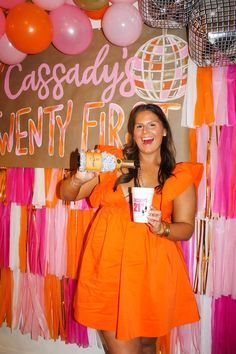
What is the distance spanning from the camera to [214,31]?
1626 millimetres

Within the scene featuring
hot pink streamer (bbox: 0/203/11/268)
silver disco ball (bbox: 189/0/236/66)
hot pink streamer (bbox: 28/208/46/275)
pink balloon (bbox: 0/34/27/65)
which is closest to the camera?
silver disco ball (bbox: 189/0/236/66)

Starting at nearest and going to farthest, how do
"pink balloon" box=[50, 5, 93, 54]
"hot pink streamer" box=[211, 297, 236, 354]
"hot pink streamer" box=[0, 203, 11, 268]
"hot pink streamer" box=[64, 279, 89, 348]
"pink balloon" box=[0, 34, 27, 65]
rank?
"hot pink streamer" box=[211, 297, 236, 354] → "pink balloon" box=[50, 5, 93, 54] → "pink balloon" box=[0, 34, 27, 65] → "hot pink streamer" box=[64, 279, 89, 348] → "hot pink streamer" box=[0, 203, 11, 268]

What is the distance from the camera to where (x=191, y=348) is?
204 centimetres

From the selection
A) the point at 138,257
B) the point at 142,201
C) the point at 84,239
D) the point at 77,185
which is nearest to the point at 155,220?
the point at 142,201

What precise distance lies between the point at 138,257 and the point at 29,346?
1.68 metres

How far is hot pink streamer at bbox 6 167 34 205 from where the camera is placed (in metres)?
2.48

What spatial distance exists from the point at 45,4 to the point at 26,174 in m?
1.23

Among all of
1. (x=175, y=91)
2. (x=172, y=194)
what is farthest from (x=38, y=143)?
(x=172, y=194)

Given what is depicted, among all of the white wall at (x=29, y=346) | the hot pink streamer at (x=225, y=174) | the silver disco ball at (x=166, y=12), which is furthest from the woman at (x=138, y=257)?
the white wall at (x=29, y=346)

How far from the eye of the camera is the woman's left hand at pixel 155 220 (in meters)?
1.42

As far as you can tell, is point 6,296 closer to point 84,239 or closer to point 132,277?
point 84,239

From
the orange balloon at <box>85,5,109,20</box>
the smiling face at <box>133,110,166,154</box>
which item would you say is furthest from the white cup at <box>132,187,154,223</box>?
the orange balloon at <box>85,5,109,20</box>

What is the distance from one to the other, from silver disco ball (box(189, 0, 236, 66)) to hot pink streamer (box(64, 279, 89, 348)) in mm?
1793

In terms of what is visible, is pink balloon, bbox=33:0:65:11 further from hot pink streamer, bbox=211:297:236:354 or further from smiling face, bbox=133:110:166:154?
hot pink streamer, bbox=211:297:236:354
